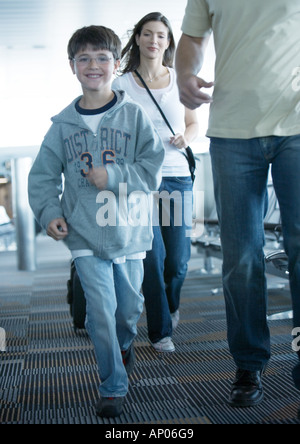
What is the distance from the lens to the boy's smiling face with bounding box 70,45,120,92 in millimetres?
1994

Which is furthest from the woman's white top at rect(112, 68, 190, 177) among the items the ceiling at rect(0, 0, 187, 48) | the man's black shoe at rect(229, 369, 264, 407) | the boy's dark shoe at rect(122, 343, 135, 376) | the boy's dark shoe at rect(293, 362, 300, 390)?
the ceiling at rect(0, 0, 187, 48)

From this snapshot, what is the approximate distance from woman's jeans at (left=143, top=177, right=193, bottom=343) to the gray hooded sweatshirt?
2.42ft

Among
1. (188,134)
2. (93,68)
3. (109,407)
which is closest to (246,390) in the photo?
(109,407)

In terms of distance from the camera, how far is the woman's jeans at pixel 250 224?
1.78 meters

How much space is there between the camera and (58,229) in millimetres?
1886

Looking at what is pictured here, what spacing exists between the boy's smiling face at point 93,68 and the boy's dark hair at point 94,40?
0.05ft

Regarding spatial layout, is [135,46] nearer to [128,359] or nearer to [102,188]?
[102,188]

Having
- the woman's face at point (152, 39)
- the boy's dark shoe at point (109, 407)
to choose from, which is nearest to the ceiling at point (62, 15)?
the woman's face at point (152, 39)

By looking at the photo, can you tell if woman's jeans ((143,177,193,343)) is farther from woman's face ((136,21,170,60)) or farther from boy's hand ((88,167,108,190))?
boy's hand ((88,167,108,190))

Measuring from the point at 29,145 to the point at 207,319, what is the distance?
36.1 feet

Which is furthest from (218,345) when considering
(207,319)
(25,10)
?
(25,10)

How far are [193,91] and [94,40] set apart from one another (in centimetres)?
42

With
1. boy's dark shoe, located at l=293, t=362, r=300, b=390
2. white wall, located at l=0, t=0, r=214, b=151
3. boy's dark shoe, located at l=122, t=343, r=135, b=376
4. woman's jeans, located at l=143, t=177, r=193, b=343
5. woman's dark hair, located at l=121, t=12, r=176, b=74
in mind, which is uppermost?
white wall, located at l=0, t=0, r=214, b=151

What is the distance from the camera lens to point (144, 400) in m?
2.07
